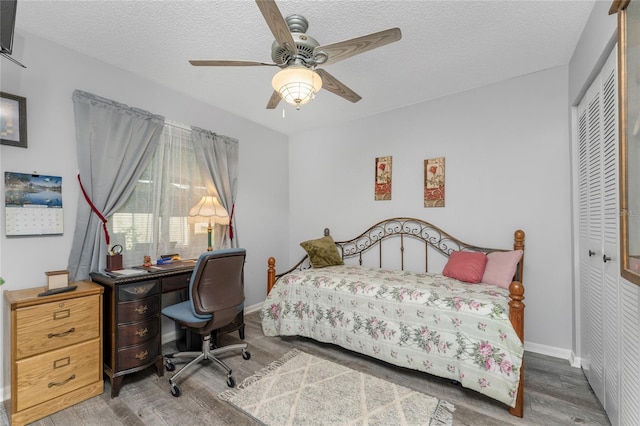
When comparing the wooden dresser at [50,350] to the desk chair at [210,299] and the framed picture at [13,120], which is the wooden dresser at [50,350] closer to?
the desk chair at [210,299]

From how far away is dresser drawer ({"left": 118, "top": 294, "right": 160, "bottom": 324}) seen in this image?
6.82ft

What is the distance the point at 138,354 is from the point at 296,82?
7.50ft

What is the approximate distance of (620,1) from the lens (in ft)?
3.56

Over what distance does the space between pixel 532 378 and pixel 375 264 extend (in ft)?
5.92

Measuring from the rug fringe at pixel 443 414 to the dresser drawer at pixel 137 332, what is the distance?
211cm

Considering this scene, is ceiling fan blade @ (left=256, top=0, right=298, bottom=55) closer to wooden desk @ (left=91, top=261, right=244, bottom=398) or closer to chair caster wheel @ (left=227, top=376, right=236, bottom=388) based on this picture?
wooden desk @ (left=91, top=261, right=244, bottom=398)

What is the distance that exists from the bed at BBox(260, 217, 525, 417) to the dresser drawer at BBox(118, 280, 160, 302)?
1152mm

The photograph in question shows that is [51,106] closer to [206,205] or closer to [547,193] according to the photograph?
[206,205]

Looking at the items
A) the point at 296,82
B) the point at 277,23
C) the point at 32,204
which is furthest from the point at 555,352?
the point at 32,204

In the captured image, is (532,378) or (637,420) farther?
(532,378)

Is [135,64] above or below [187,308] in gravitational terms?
above

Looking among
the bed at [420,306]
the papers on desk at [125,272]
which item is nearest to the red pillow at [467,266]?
the bed at [420,306]

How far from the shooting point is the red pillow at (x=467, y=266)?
2.55 m

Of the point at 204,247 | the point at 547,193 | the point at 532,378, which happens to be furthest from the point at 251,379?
the point at 547,193
